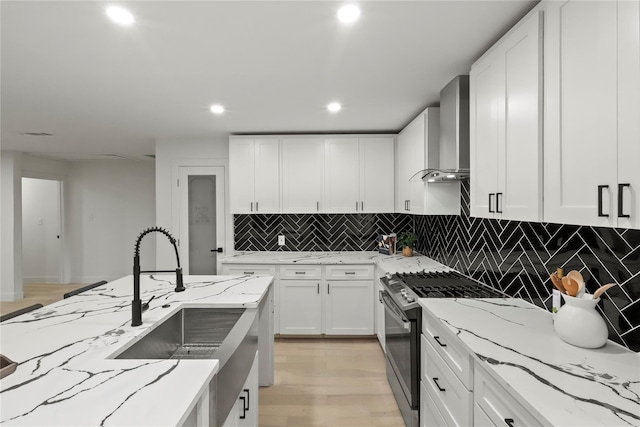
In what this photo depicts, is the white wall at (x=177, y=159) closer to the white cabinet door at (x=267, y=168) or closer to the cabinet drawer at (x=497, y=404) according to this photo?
the white cabinet door at (x=267, y=168)

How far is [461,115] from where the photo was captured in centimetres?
228

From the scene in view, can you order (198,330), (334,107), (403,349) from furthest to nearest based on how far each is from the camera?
(334,107)
(403,349)
(198,330)

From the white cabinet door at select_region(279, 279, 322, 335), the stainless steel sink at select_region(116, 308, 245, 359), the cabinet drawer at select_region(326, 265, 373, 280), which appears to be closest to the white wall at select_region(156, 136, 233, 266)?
the white cabinet door at select_region(279, 279, 322, 335)

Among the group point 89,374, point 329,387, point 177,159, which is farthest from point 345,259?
point 89,374

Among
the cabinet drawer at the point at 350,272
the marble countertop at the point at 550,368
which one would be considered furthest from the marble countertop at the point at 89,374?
the cabinet drawer at the point at 350,272

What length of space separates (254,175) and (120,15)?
2456 mm

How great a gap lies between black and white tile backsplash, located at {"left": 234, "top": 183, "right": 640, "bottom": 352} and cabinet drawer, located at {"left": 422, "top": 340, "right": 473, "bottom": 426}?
0.68 metres

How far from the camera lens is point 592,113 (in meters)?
1.14

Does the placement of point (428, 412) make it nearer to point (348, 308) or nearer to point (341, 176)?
point (348, 308)

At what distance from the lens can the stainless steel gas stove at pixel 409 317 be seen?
6.66ft

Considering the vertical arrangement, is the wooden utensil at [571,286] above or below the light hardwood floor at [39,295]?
above

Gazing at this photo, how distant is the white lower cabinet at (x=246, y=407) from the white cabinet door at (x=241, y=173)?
8.00 feet

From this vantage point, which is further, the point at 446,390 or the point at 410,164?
the point at 410,164

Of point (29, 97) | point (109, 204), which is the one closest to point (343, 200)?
point (29, 97)
